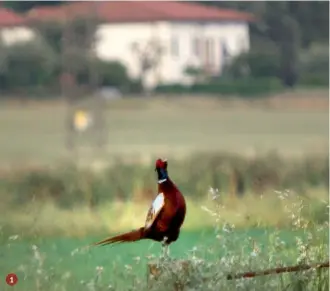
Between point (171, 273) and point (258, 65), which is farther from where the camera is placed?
point (258, 65)

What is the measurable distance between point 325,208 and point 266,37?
2.15ft

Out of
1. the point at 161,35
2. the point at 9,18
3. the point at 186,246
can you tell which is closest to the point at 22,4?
the point at 9,18

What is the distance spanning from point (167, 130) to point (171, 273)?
510 millimetres

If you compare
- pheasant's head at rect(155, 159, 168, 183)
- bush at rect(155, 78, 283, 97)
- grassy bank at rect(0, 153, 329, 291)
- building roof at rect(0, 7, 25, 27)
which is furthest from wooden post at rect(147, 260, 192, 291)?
building roof at rect(0, 7, 25, 27)

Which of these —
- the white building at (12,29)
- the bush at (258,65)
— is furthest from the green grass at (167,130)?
the white building at (12,29)

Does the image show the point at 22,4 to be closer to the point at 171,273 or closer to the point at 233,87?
the point at 233,87

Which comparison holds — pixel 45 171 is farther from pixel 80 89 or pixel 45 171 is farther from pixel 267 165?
pixel 267 165

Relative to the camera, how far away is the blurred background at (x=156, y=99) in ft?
11.3

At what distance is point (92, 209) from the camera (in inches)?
136

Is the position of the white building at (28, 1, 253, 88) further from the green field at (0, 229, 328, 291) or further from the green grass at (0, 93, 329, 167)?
the green field at (0, 229, 328, 291)

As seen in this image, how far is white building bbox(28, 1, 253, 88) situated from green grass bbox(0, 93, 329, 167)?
0.13 meters

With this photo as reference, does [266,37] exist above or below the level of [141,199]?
above

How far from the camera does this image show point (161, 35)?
3.46 meters

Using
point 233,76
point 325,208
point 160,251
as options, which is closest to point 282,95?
point 233,76
